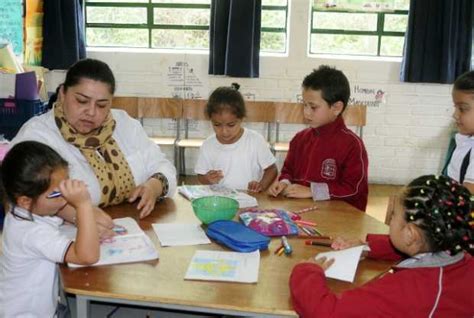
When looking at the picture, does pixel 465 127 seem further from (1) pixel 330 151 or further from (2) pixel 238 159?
(2) pixel 238 159

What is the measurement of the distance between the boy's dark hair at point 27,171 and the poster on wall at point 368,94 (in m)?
4.07

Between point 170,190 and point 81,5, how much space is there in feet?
11.9

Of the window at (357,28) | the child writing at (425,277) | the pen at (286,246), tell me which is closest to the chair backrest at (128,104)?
the window at (357,28)

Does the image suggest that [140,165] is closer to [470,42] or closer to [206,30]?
[206,30]

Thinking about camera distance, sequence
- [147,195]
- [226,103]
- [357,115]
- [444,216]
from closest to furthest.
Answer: [444,216], [147,195], [226,103], [357,115]

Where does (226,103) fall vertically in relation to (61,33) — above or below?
below

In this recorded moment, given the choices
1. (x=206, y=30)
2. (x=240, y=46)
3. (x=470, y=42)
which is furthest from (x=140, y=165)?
(x=470, y=42)

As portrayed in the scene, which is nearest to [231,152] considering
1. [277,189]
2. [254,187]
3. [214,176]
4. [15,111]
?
[214,176]

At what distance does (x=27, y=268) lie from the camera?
61.2 inches

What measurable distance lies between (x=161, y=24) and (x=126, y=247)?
4.09 m

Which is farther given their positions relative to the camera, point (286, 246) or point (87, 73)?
point (87, 73)

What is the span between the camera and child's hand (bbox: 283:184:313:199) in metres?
2.32

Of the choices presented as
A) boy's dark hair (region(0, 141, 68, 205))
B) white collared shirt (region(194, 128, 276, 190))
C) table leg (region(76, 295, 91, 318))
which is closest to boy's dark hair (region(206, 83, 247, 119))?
white collared shirt (region(194, 128, 276, 190))

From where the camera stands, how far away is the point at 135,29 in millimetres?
5395
